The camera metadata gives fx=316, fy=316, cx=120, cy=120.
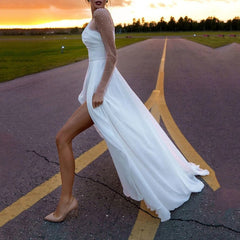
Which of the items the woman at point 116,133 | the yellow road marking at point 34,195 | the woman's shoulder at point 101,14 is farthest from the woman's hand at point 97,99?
the yellow road marking at point 34,195

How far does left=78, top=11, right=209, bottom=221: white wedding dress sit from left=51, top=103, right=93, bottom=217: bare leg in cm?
11

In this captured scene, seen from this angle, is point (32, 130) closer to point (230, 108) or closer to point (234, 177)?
point (234, 177)

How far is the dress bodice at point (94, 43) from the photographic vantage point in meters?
2.50

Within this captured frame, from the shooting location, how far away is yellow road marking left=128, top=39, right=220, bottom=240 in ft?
8.41

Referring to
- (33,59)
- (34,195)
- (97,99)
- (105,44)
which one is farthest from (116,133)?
(33,59)

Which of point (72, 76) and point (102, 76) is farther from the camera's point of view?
point (72, 76)

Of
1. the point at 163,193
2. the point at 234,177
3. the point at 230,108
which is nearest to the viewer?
the point at 163,193

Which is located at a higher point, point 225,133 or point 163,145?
point 163,145

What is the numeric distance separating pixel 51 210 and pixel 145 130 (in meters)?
1.12

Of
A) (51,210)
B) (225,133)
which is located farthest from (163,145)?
(225,133)

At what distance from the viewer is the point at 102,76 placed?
258 centimetres

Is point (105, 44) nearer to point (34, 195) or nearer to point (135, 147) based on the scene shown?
point (135, 147)

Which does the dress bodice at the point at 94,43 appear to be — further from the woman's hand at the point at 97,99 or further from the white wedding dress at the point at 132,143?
the woman's hand at the point at 97,99

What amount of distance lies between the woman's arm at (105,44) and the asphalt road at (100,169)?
103 centimetres
